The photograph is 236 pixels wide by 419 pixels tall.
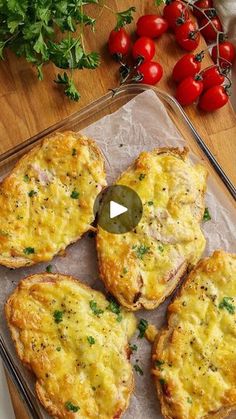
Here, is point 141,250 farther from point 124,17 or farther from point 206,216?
point 124,17

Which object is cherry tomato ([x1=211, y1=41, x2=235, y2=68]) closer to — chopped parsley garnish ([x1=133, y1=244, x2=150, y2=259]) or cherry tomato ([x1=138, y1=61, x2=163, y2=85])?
cherry tomato ([x1=138, y1=61, x2=163, y2=85])

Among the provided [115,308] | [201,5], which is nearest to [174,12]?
[201,5]

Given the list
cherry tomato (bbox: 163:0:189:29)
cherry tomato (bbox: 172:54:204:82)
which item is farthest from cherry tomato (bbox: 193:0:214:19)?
cherry tomato (bbox: 172:54:204:82)

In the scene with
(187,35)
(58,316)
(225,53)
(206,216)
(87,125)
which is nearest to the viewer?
(58,316)

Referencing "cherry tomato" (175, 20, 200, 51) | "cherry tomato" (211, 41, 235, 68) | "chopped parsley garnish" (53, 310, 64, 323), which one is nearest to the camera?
"chopped parsley garnish" (53, 310, 64, 323)

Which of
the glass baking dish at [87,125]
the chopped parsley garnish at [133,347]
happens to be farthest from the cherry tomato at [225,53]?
the chopped parsley garnish at [133,347]

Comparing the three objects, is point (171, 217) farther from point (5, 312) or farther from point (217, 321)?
point (5, 312)

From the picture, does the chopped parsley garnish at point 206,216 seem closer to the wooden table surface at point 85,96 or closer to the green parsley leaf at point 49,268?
the wooden table surface at point 85,96
